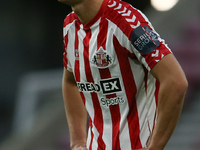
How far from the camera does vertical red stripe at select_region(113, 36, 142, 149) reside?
4.24 feet

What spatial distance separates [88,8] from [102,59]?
194 millimetres

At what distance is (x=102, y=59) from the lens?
1321mm

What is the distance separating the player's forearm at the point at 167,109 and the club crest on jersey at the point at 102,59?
23cm

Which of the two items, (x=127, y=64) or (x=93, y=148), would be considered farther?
(x=93, y=148)

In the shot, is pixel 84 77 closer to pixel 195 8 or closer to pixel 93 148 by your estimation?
pixel 93 148

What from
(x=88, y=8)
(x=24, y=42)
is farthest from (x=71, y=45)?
(x=24, y=42)

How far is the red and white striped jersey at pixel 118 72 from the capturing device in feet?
4.00

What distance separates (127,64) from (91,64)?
0.15 meters

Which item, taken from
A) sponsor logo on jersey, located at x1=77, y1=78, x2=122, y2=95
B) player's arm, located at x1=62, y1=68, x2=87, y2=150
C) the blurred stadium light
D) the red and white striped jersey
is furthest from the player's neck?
the blurred stadium light

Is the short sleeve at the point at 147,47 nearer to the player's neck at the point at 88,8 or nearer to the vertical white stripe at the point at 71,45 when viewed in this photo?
the player's neck at the point at 88,8

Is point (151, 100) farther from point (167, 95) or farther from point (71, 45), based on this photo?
point (71, 45)

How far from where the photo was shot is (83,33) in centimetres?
143

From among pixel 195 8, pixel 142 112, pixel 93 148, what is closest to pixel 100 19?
pixel 142 112

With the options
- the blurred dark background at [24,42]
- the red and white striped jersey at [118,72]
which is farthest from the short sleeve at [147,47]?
the blurred dark background at [24,42]
